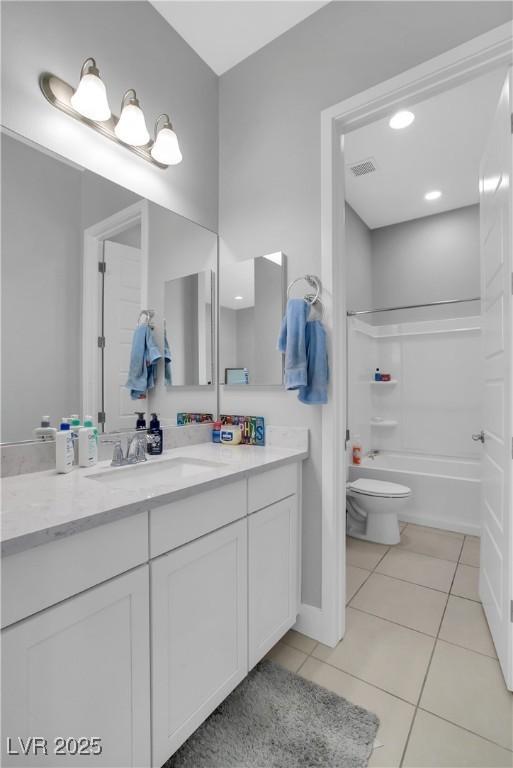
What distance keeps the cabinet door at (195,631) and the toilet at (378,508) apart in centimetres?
159

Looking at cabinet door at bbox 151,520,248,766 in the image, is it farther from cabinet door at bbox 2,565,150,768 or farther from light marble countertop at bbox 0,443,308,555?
light marble countertop at bbox 0,443,308,555

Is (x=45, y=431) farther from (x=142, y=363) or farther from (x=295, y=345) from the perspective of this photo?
(x=295, y=345)

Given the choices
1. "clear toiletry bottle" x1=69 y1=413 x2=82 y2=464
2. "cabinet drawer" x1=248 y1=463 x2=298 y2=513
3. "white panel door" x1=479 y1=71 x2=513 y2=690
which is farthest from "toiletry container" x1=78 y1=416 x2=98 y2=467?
"white panel door" x1=479 y1=71 x2=513 y2=690

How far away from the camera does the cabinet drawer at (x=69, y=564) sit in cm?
70

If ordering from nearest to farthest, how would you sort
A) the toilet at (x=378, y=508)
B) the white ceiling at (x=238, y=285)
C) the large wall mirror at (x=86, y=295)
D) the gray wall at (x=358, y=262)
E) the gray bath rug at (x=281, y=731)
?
the gray bath rug at (x=281, y=731)
the large wall mirror at (x=86, y=295)
the white ceiling at (x=238, y=285)
the toilet at (x=378, y=508)
the gray wall at (x=358, y=262)

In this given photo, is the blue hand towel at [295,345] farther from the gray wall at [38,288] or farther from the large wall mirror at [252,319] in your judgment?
the gray wall at [38,288]

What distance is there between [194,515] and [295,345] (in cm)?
83

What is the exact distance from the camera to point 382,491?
2615 millimetres

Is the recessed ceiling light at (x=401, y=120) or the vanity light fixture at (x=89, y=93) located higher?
the recessed ceiling light at (x=401, y=120)

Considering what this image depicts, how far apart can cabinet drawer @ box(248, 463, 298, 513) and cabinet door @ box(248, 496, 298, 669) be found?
31 millimetres

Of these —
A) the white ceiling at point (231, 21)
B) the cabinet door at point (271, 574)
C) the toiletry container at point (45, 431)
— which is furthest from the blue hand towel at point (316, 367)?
the white ceiling at point (231, 21)

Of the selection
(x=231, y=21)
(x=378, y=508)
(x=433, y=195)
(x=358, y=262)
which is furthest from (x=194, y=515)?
(x=433, y=195)

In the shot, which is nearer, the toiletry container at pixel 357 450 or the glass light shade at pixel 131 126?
the glass light shade at pixel 131 126

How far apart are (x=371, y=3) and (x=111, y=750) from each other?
2710 mm
